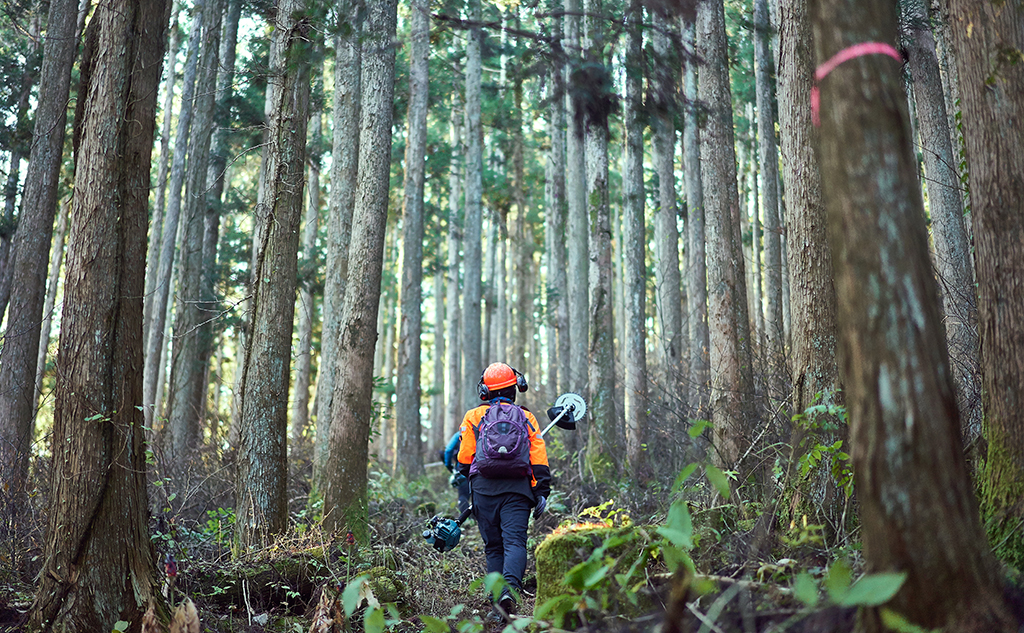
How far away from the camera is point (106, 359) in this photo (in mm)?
4902

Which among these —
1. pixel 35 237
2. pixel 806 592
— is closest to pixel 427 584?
pixel 806 592

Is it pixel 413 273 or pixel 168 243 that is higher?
pixel 168 243

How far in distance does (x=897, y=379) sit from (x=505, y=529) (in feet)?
13.6

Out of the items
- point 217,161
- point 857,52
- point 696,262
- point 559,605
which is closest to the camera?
point 857,52

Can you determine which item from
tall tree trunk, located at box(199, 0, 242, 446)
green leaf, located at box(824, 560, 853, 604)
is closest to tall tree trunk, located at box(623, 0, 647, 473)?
tall tree trunk, located at box(199, 0, 242, 446)

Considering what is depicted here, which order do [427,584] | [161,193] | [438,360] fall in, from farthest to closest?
[438,360]
[161,193]
[427,584]

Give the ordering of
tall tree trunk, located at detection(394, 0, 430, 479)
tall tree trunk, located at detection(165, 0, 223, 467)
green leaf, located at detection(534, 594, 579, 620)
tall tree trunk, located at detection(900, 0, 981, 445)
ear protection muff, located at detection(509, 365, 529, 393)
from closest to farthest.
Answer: green leaf, located at detection(534, 594, 579, 620)
ear protection muff, located at detection(509, 365, 529, 393)
tall tree trunk, located at detection(900, 0, 981, 445)
tall tree trunk, located at detection(165, 0, 223, 467)
tall tree trunk, located at detection(394, 0, 430, 479)

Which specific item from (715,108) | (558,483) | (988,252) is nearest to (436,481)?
(558,483)

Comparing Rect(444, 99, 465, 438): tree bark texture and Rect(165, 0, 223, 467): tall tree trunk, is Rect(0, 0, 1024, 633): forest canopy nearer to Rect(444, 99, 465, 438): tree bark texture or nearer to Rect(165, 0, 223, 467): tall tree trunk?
Rect(165, 0, 223, 467): tall tree trunk

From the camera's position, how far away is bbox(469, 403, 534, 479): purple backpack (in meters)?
6.12

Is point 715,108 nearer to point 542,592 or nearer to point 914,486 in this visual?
point 542,592

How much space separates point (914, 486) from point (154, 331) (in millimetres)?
14732

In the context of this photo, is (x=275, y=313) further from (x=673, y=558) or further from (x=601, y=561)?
(x=673, y=558)

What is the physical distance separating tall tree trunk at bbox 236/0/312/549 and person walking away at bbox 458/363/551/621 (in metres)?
1.88
